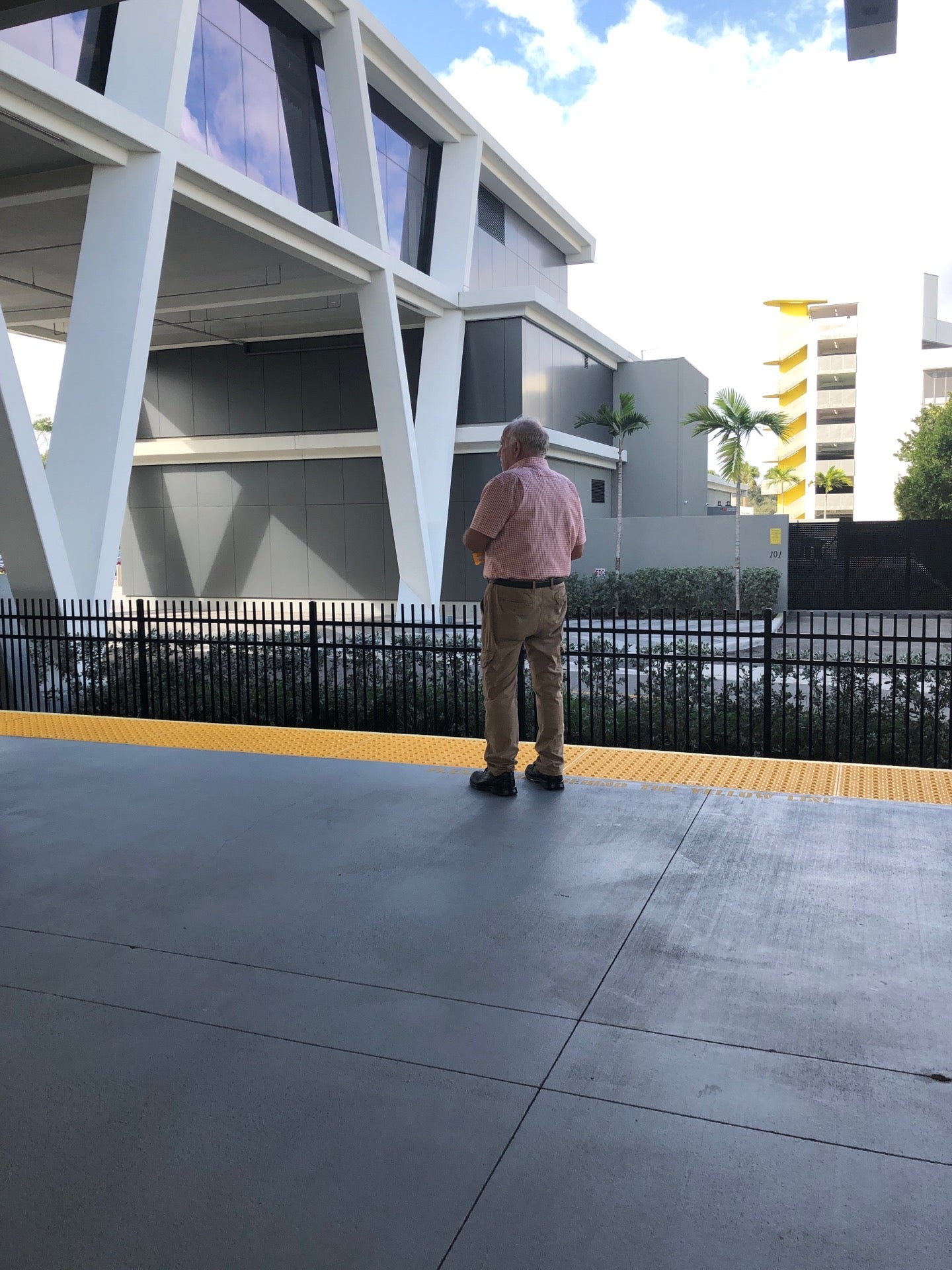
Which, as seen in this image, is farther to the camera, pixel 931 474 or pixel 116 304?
pixel 931 474

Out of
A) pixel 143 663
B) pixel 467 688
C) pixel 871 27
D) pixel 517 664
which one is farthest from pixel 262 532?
pixel 871 27

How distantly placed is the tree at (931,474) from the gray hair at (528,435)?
3803cm

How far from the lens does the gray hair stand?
214 inches

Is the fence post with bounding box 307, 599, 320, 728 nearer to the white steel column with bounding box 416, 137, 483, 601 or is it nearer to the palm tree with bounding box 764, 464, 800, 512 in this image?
the white steel column with bounding box 416, 137, 483, 601

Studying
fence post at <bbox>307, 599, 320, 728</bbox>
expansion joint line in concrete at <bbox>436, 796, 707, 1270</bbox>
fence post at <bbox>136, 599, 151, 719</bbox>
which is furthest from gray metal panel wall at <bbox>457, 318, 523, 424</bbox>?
expansion joint line in concrete at <bbox>436, 796, 707, 1270</bbox>

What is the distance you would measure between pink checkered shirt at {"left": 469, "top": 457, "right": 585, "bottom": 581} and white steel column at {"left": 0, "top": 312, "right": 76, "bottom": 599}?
25.5 ft

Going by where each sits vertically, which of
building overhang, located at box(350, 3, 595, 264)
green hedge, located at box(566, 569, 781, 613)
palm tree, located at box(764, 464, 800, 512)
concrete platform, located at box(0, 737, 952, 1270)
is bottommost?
concrete platform, located at box(0, 737, 952, 1270)

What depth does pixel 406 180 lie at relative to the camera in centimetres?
2227

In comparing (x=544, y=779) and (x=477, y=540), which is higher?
(x=477, y=540)

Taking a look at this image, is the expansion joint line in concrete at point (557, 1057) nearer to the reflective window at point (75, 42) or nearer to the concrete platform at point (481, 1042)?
the concrete platform at point (481, 1042)

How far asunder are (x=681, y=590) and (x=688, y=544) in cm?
199

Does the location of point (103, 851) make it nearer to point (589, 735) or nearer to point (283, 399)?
point (589, 735)

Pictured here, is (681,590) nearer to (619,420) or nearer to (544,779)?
(619,420)

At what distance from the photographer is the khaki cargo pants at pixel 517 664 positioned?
5426mm
